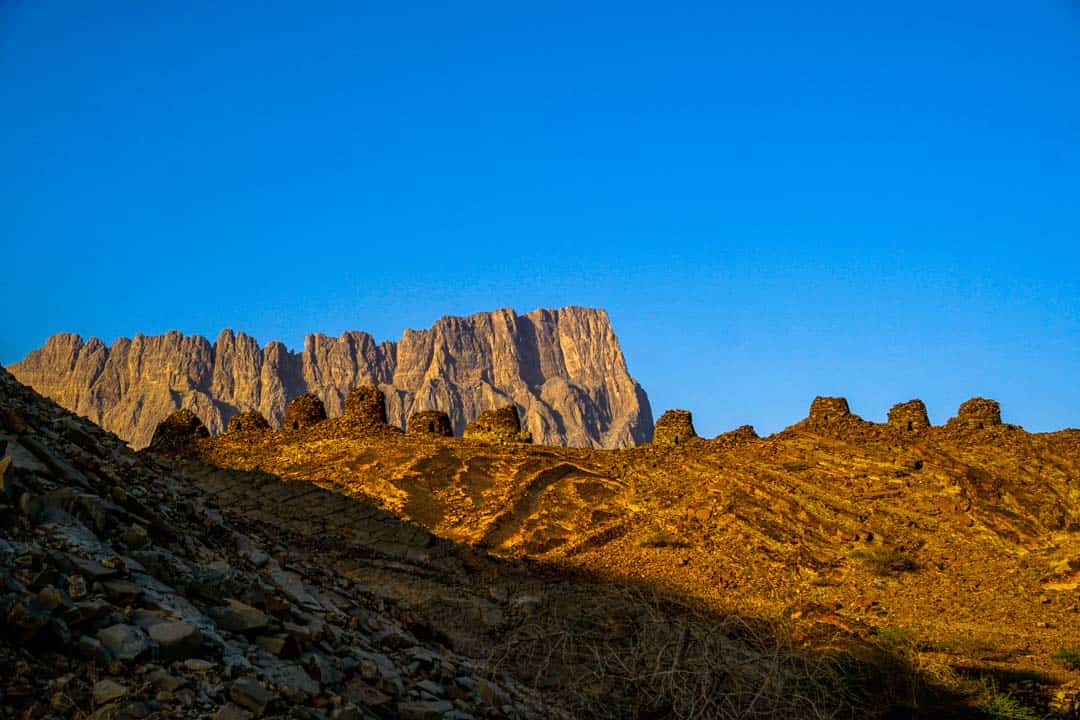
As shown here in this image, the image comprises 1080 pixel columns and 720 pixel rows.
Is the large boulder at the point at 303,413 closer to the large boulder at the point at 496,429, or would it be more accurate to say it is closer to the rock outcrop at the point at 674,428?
the large boulder at the point at 496,429

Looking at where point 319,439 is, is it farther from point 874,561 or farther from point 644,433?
point 644,433

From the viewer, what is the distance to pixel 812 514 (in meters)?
24.4

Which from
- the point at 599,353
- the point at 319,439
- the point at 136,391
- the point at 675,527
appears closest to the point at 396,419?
the point at 136,391

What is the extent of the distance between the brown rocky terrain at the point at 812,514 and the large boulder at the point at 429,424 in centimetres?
178

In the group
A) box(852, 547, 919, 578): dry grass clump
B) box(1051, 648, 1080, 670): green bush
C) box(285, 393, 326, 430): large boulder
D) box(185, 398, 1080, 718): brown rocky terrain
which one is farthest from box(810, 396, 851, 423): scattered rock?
box(285, 393, 326, 430): large boulder

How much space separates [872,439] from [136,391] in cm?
14043

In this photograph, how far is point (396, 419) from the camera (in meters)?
152

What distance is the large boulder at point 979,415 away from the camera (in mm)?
27984

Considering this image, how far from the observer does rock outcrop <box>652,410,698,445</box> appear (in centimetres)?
3161

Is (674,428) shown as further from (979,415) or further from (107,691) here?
(107,691)

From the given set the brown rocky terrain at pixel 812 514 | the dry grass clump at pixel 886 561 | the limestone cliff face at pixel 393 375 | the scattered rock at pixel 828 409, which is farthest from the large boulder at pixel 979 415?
the limestone cliff face at pixel 393 375

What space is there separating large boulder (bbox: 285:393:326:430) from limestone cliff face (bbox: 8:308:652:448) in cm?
9625

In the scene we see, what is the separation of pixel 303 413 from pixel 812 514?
64.9ft

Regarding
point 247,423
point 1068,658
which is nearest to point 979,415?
point 1068,658
